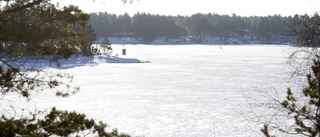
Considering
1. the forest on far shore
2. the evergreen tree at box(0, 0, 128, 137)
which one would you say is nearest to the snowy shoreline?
the forest on far shore

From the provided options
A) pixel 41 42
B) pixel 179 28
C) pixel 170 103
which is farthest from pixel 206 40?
pixel 41 42

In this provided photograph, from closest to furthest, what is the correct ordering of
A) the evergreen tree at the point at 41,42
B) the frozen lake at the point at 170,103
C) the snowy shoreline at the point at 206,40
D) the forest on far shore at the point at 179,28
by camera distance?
the evergreen tree at the point at 41,42 < the frozen lake at the point at 170,103 < the snowy shoreline at the point at 206,40 < the forest on far shore at the point at 179,28

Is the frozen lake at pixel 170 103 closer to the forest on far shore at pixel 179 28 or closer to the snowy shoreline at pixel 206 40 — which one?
the snowy shoreline at pixel 206 40

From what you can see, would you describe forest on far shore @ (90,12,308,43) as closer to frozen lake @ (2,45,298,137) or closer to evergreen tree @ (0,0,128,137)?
frozen lake @ (2,45,298,137)

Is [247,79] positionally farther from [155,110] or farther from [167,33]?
[167,33]

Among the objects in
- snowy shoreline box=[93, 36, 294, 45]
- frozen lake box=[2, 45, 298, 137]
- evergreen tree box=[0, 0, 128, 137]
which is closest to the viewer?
evergreen tree box=[0, 0, 128, 137]

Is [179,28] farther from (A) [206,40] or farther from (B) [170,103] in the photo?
(B) [170,103]

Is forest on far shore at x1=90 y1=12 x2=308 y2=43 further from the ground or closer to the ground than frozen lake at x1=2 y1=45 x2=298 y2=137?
further from the ground

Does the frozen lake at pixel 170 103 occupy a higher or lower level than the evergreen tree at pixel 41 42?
lower

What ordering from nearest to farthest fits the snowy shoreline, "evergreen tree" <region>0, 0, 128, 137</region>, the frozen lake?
"evergreen tree" <region>0, 0, 128, 137</region>, the frozen lake, the snowy shoreline

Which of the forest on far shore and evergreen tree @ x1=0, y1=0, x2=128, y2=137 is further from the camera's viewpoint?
the forest on far shore

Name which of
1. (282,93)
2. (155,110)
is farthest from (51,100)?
(282,93)

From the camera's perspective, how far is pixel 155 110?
485 inches

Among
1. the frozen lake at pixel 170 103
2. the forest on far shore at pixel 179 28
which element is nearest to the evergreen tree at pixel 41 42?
the frozen lake at pixel 170 103
